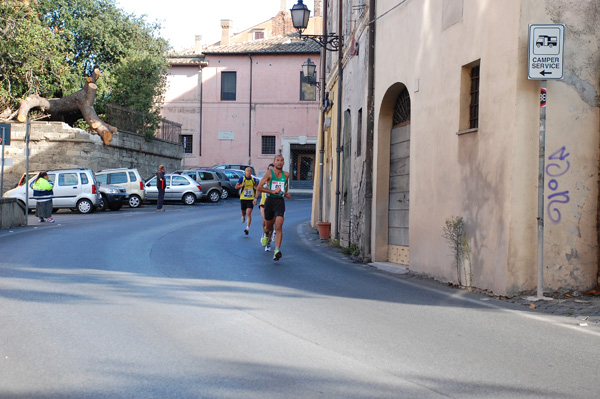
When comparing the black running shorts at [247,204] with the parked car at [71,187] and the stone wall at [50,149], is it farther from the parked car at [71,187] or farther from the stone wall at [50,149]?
the stone wall at [50,149]

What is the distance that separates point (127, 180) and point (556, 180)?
24.2 metres

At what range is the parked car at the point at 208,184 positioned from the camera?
36375mm

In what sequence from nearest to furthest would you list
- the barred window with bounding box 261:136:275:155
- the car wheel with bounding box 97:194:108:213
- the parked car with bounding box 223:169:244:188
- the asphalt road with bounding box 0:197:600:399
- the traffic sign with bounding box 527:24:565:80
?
the asphalt road with bounding box 0:197:600:399, the traffic sign with bounding box 527:24:565:80, the car wheel with bounding box 97:194:108:213, the parked car with bounding box 223:169:244:188, the barred window with bounding box 261:136:275:155

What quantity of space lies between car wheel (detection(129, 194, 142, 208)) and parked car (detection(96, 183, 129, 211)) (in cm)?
114

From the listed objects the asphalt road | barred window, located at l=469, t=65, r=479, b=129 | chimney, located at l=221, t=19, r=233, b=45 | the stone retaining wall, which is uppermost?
chimney, located at l=221, t=19, r=233, b=45

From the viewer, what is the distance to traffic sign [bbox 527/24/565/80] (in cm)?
888

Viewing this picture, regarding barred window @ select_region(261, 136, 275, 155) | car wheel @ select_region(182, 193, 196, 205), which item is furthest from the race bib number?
barred window @ select_region(261, 136, 275, 155)

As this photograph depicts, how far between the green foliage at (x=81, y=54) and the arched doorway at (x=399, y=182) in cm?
2315

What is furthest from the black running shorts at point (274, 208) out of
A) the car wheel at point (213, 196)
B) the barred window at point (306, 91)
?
the barred window at point (306, 91)

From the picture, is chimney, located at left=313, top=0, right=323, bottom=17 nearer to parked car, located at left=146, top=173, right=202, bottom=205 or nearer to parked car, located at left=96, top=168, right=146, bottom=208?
parked car, located at left=146, top=173, right=202, bottom=205

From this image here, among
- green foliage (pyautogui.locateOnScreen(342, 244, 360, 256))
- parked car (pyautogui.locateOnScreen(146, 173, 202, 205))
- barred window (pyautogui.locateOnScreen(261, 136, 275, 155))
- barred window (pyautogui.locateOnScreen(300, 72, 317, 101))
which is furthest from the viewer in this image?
barred window (pyautogui.locateOnScreen(261, 136, 275, 155))

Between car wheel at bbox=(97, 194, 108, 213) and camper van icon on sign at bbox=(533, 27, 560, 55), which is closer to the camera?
camper van icon on sign at bbox=(533, 27, 560, 55)

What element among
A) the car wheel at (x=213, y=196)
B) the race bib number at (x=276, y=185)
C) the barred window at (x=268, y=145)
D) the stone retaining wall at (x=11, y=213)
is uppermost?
the barred window at (x=268, y=145)

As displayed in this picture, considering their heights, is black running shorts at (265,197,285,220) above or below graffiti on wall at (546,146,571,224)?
below
